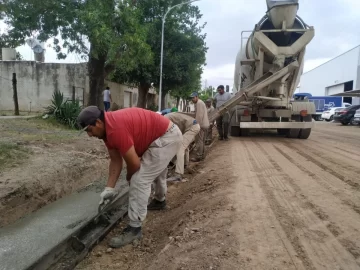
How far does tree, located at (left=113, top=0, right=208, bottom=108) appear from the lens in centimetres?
1892

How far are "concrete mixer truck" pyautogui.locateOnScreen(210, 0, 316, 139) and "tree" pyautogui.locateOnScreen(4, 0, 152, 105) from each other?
12.0ft

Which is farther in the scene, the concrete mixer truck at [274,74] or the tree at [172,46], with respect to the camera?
the tree at [172,46]

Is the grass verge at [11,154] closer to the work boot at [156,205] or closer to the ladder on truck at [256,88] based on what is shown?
the work boot at [156,205]

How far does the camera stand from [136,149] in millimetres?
3279

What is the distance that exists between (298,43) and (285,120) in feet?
7.80

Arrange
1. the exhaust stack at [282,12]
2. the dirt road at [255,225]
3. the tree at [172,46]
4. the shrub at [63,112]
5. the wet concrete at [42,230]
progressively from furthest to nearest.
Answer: the tree at [172,46]
the shrub at [63,112]
the exhaust stack at [282,12]
the wet concrete at [42,230]
the dirt road at [255,225]

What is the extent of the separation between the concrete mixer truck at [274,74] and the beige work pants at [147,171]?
16.5 ft

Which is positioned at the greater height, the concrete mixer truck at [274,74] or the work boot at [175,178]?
the concrete mixer truck at [274,74]

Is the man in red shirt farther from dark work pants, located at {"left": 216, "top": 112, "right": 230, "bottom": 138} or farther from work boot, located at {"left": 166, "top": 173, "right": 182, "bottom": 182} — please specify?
dark work pants, located at {"left": 216, "top": 112, "right": 230, "bottom": 138}

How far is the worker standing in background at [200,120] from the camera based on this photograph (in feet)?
22.6

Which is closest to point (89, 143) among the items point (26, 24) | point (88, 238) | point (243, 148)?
point (243, 148)

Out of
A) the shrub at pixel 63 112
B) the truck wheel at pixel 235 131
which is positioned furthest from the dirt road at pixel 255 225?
the shrub at pixel 63 112

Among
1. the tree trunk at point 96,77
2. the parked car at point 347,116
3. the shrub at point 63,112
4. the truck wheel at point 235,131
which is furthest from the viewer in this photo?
the parked car at point 347,116

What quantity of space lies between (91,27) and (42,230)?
7.45 m
